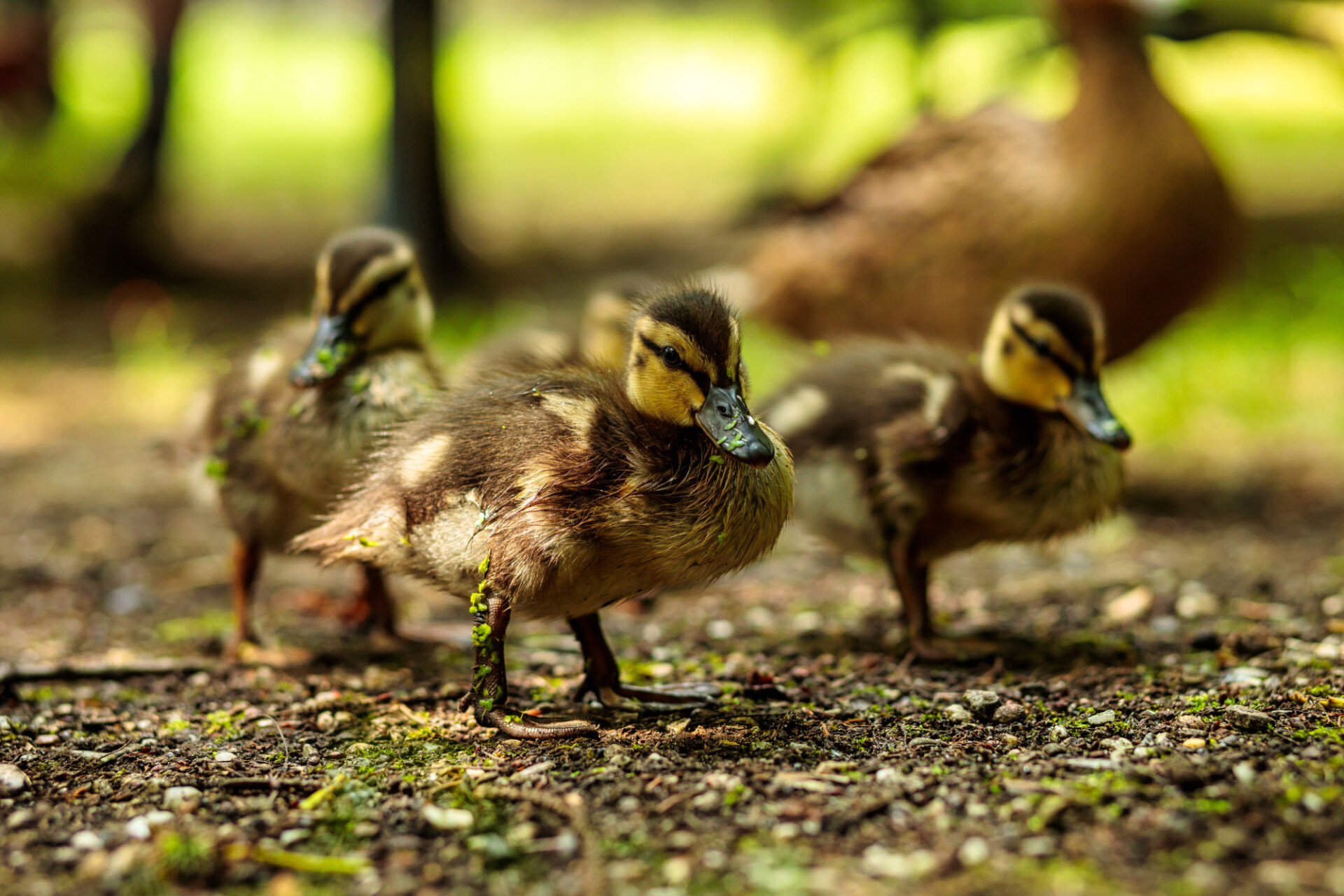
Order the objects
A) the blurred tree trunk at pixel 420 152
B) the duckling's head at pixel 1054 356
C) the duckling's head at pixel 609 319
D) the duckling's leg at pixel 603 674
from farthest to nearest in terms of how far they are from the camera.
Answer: the blurred tree trunk at pixel 420 152
the duckling's head at pixel 609 319
the duckling's head at pixel 1054 356
the duckling's leg at pixel 603 674

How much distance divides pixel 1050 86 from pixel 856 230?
7.98 m

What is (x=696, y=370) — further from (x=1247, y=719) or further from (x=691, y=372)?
(x=1247, y=719)

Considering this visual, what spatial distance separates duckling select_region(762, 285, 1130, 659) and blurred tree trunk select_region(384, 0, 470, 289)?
5.78m

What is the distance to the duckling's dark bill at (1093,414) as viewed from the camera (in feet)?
11.8

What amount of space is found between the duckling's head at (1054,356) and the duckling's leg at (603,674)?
1404 mm

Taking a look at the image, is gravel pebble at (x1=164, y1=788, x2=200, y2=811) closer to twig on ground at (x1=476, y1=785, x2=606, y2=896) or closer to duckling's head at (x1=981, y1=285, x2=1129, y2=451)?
twig on ground at (x1=476, y1=785, x2=606, y2=896)

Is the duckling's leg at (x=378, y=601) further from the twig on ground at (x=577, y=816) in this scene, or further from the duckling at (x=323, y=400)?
the twig on ground at (x=577, y=816)

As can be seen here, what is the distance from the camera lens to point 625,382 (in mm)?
3205

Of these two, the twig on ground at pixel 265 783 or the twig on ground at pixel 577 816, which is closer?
the twig on ground at pixel 577 816

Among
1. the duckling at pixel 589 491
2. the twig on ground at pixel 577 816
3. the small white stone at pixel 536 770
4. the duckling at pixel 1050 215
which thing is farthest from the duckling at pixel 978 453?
the duckling at pixel 1050 215

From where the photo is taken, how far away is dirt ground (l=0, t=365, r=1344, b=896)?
239cm

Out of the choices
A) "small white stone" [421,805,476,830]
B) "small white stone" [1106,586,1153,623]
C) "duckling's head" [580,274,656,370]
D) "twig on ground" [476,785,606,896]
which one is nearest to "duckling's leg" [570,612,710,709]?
"twig on ground" [476,785,606,896]

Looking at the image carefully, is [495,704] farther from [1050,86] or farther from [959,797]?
[1050,86]

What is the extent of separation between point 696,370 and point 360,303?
51.1 inches
